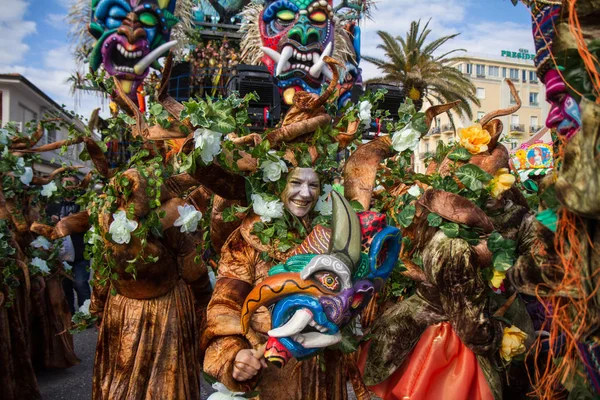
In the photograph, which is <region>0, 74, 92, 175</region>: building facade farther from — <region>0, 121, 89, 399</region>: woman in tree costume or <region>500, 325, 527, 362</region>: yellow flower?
<region>500, 325, 527, 362</region>: yellow flower

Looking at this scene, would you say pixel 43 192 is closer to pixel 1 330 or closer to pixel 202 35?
pixel 1 330

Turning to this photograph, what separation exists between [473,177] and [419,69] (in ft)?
43.6

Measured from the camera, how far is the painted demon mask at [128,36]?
716cm

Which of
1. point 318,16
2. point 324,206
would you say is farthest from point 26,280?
point 318,16

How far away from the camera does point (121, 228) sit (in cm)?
317

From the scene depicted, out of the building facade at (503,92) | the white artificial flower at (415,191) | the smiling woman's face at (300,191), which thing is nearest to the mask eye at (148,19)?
the white artificial flower at (415,191)

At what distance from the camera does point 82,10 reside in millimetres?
8172

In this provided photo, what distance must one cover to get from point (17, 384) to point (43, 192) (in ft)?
6.19

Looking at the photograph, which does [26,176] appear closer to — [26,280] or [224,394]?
[26,280]

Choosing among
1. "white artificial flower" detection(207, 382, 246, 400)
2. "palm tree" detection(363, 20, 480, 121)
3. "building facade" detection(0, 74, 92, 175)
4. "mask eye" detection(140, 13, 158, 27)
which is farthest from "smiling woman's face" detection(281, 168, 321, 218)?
"building facade" detection(0, 74, 92, 175)

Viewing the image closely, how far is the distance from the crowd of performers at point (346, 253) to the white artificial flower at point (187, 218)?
0.01 metres

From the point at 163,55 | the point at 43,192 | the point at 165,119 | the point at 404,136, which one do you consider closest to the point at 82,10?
the point at 163,55

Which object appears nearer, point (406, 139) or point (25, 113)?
point (406, 139)

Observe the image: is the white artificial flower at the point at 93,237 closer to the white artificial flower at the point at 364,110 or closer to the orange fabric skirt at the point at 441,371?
the white artificial flower at the point at 364,110
